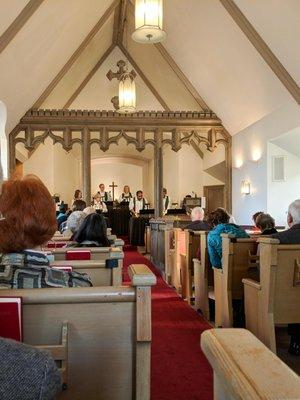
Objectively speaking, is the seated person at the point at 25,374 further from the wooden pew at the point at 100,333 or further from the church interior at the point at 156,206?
the wooden pew at the point at 100,333

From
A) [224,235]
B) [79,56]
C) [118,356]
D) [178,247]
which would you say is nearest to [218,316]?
[224,235]

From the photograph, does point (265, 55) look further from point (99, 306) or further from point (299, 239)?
point (99, 306)

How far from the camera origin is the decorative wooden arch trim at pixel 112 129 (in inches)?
397

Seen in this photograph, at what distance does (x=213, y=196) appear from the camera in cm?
1311

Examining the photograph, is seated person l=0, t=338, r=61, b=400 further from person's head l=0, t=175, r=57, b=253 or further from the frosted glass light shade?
the frosted glass light shade

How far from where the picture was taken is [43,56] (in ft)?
26.8

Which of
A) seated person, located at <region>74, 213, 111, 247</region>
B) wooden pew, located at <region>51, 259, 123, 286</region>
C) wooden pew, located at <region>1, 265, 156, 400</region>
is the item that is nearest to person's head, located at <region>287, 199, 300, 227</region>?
seated person, located at <region>74, 213, 111, 247</region>

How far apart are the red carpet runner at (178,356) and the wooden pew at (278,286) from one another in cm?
51

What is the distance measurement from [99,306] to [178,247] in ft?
14.7

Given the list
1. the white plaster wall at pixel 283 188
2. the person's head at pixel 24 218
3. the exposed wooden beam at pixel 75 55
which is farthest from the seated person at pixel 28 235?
the exposed wooden beam at pixel 75 55

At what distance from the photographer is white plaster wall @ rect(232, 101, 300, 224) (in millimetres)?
7902

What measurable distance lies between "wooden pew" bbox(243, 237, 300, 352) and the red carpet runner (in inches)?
20.0

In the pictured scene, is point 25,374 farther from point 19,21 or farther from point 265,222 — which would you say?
point 19,21

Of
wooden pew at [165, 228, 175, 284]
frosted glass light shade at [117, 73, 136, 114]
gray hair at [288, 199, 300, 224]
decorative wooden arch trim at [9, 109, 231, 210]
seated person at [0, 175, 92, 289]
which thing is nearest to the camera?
seated person at [0, 175, 92, 289]
